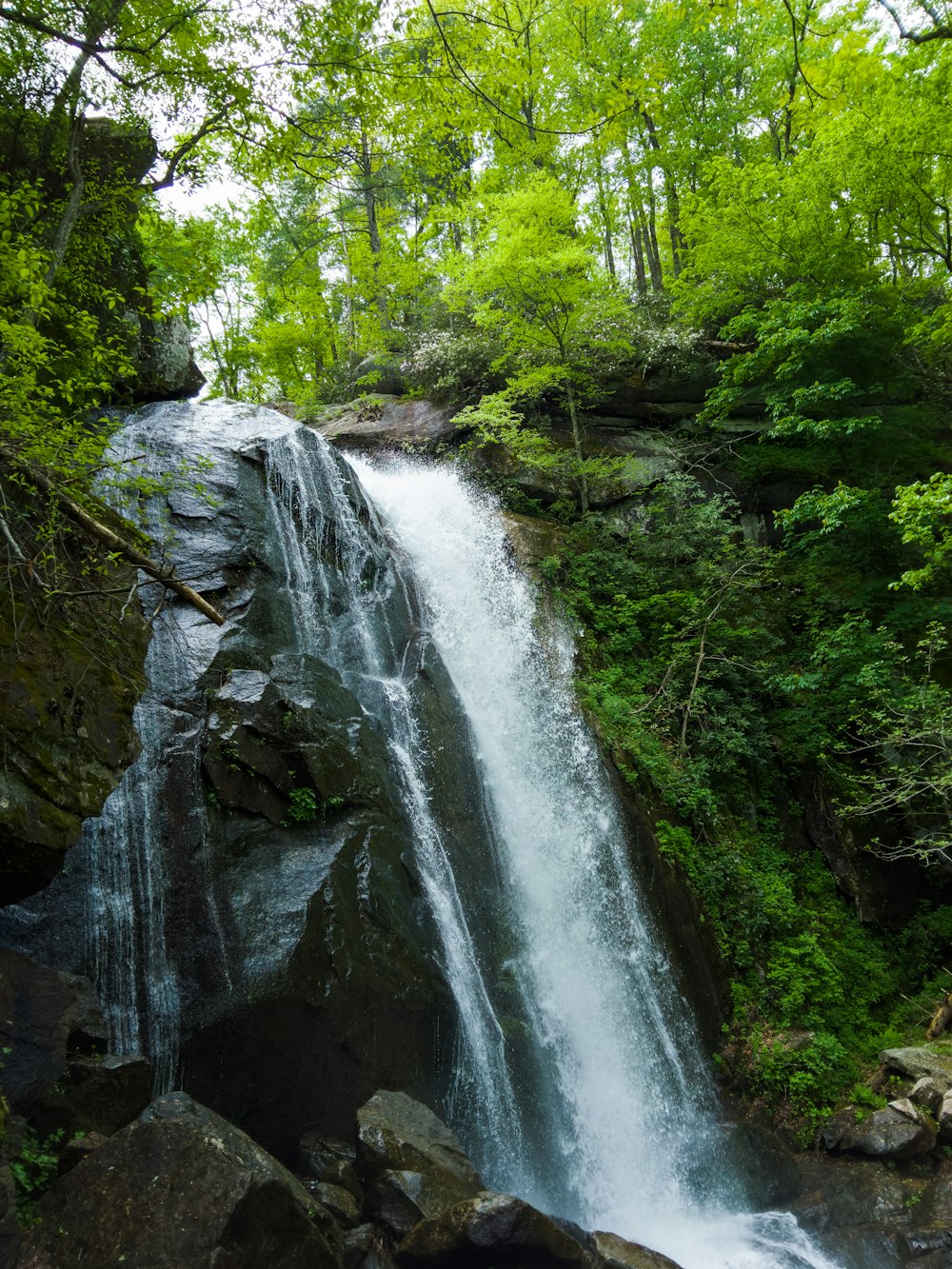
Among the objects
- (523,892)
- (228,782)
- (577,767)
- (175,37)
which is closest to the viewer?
(175,37)

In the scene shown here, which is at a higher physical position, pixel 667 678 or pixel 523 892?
pixel 667 678

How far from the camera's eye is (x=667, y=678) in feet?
33.6

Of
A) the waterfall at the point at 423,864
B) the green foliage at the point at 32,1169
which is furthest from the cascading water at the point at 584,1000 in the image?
the green foliage at the point at 32,1169

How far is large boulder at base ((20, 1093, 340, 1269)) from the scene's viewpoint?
3.35 m

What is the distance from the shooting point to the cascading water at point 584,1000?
6188 mm

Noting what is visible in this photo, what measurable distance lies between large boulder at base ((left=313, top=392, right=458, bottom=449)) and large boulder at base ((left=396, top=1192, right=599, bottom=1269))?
1263 cm

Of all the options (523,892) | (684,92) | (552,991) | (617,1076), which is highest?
(684,92)

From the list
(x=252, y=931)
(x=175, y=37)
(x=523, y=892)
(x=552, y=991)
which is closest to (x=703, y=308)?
(x=175, y=37)

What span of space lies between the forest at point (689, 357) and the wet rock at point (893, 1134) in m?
0.35

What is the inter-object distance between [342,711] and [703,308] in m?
10.7

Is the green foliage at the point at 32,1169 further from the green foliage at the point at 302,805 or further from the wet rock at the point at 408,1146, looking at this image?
the green foliage at the point at 302,805

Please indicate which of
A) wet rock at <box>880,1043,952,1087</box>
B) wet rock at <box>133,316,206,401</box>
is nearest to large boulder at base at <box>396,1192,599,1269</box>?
wet rock at <box>880,1043,952,1087</box>

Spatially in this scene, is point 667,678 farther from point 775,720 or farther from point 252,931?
point 252,931

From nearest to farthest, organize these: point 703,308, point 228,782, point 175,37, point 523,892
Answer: point 175,37 < point 228,782 < point 523,892 < point 703,308
